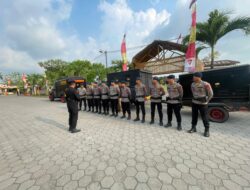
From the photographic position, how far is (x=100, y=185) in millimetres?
2129

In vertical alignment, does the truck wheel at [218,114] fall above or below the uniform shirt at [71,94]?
below

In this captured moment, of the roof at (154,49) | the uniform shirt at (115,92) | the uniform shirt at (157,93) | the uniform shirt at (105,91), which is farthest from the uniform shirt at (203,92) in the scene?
the roof at (154,49)

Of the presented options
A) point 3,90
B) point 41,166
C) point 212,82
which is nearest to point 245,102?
point 212,82

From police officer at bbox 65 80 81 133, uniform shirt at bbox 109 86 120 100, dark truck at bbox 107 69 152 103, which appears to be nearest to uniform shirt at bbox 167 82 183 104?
uniform shirt at bbox 109 86 120 100

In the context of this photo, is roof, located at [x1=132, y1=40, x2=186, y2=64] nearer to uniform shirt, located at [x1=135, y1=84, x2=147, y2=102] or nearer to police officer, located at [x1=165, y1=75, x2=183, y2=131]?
uniform shirt, located at [x1=135, y1=84, x2=147, y2=102]

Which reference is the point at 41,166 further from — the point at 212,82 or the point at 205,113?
the point at 212,82

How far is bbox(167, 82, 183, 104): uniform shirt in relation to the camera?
4469 mm

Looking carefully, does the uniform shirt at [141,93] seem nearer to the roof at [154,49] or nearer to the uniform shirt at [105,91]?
the uniform shirt at [105,91]

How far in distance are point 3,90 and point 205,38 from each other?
251ft

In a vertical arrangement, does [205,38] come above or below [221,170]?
above

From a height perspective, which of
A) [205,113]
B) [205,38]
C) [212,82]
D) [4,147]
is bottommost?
[4,147]

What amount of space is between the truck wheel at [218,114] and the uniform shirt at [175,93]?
6.13 feet

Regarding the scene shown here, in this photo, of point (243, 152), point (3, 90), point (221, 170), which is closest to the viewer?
point (221, 170)

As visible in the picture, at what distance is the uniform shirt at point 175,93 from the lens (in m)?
4.47
